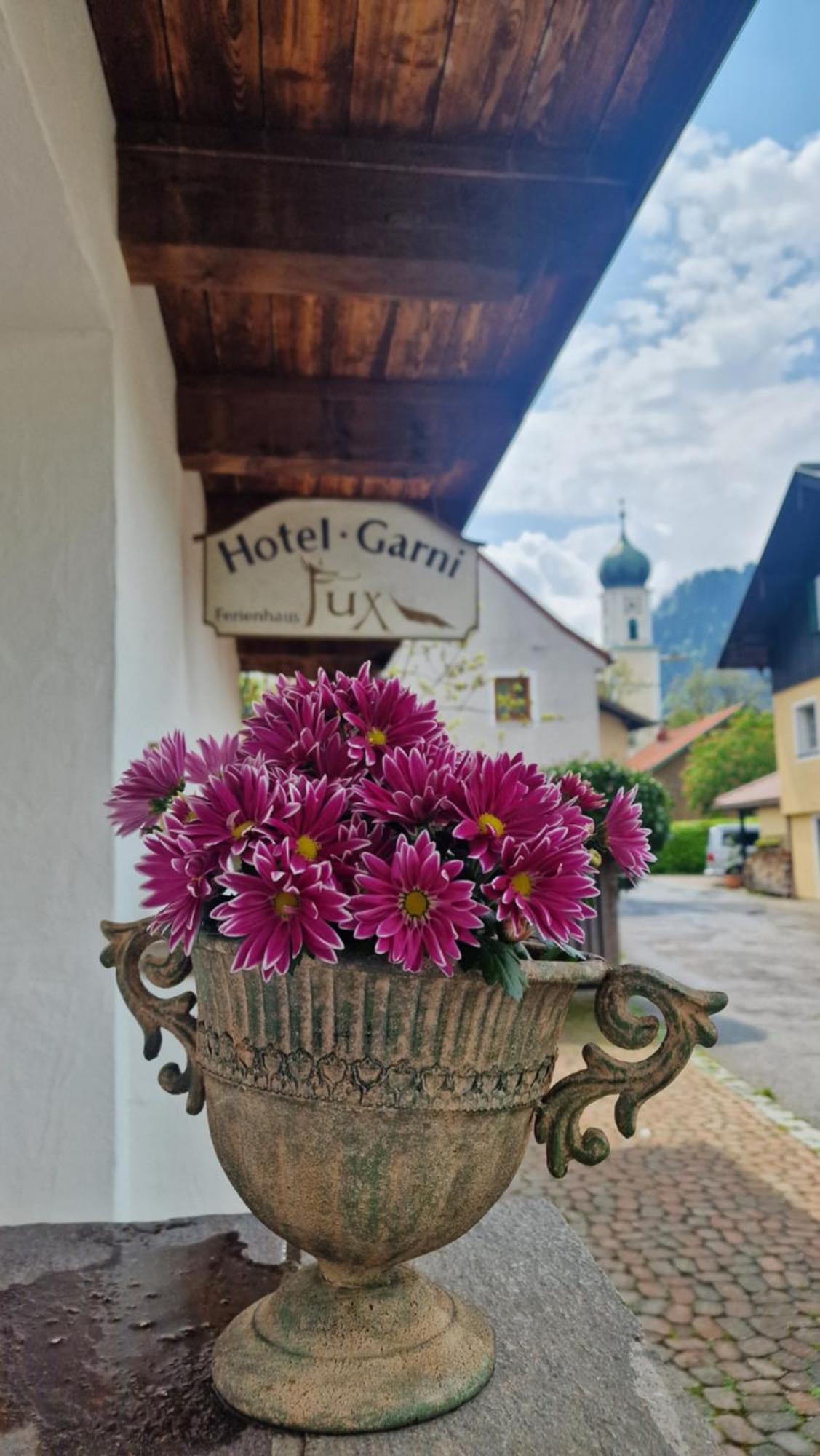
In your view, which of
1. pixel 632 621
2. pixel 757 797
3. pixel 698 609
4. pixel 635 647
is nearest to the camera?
pixel 757 797

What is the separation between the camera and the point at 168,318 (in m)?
2.54

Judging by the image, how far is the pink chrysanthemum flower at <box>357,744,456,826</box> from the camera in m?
0.94

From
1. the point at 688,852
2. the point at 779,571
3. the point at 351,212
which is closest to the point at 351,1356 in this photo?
the point at 351,212

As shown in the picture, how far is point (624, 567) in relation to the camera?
53812mm

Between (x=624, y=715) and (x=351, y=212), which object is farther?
(x=624, y=715)

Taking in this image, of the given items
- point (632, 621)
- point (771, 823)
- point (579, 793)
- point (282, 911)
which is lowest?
point (282, 911)

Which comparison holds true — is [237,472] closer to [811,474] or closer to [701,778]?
[811,474]

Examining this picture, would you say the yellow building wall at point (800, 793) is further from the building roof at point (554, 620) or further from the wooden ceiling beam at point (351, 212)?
the wooden ceiling beam at point (351, 212)

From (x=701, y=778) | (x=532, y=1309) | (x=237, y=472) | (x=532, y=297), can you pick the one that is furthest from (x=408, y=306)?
(x=701, y=778)

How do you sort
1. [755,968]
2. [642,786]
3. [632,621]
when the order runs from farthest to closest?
[632,621]
[755,968]
[642,786]

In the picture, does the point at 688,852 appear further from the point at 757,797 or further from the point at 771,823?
the point at 757,797

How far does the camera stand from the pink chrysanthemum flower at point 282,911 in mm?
853

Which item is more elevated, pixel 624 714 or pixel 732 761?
pixel 624 714

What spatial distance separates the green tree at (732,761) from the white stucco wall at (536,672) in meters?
11.1
